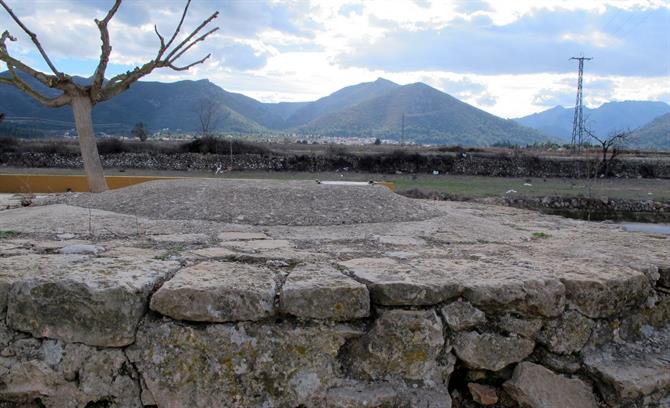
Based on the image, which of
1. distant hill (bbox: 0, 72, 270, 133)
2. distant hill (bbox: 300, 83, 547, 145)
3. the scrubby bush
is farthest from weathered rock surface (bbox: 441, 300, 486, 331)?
distant hill (bbox: 300, 83, 547, 145)

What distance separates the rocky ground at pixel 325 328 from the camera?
10.5 ft

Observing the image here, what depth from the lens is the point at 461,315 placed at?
11.3 ft

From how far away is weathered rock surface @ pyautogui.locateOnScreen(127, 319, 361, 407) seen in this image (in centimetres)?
317

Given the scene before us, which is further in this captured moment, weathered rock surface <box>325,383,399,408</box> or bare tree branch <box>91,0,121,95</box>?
bare tree branch <box>91,0,121,95</box>

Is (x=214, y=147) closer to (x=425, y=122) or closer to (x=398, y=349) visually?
(x=398, y=349)

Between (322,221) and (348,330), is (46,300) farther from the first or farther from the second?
(322,221)

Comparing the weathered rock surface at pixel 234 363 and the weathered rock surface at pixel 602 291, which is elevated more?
the weathered rock surface at pixel 602 291

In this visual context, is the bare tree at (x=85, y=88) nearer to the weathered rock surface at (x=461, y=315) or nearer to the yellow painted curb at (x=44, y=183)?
the yellow painted curb at (x=44, y=183)

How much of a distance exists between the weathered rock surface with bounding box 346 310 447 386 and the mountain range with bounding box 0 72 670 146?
71.5m

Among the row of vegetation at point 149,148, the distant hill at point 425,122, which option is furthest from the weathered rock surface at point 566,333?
the distant hill at point 425,122

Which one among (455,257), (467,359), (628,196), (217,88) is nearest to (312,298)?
(467,359)

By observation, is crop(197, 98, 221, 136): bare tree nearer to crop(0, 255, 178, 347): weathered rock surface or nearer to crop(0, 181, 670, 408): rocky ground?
crop(0, 181, 670, 408): rocky ground

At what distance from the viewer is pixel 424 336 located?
Result: 11.0ft

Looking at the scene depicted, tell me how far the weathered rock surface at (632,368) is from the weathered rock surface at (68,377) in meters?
2.91
